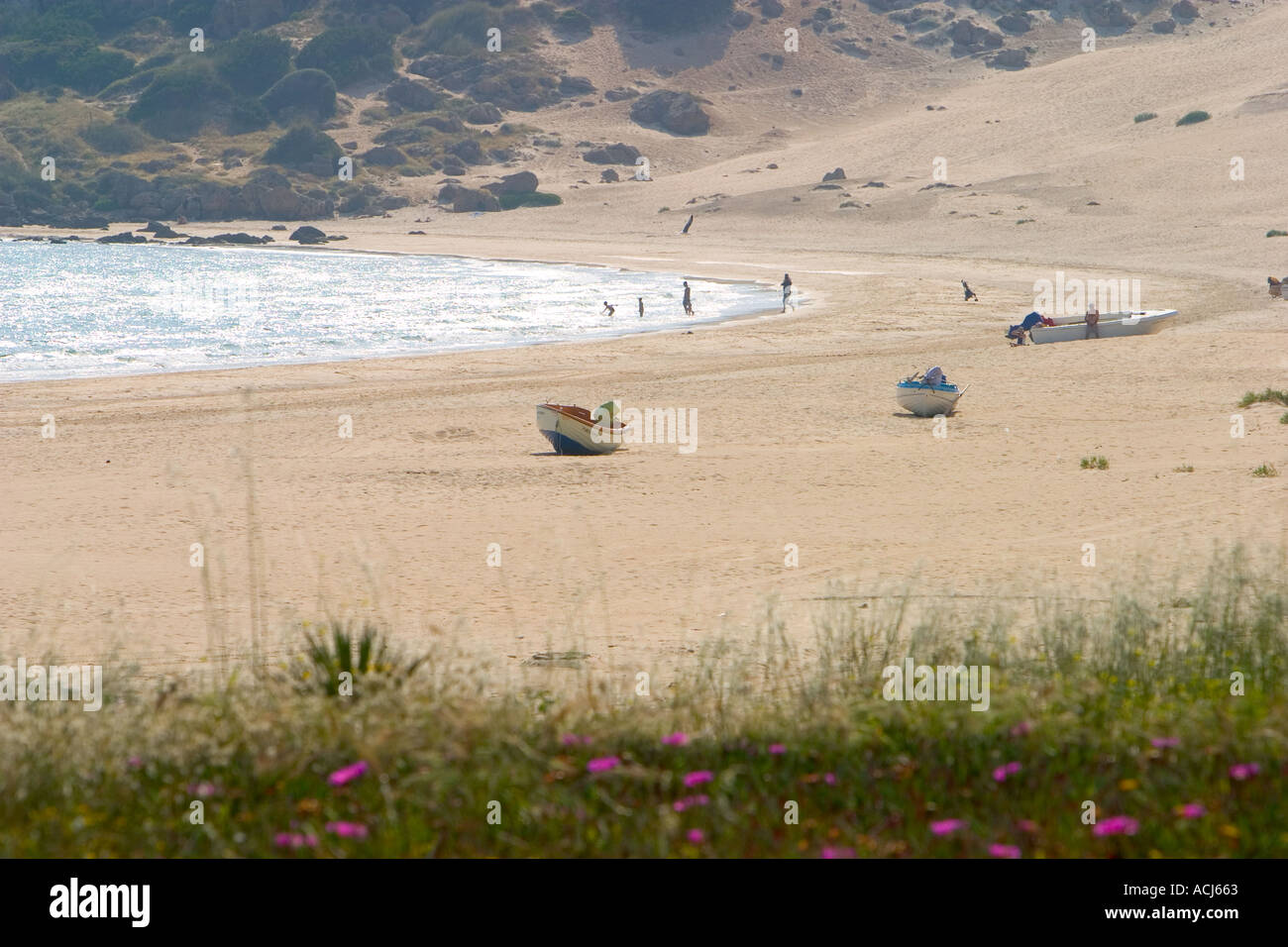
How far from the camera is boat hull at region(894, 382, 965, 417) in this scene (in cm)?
1761

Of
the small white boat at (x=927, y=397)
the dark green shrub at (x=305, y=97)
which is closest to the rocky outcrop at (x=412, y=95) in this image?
the dark green shrub at (x=305, y=97)

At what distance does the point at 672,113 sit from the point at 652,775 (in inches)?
3883

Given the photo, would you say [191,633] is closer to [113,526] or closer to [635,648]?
[635,648]

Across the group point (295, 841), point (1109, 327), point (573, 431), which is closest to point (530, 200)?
point (1109, 327)

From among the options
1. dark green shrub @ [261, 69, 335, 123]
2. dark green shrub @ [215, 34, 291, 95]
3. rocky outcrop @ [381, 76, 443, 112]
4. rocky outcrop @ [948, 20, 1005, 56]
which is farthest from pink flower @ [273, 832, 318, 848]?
rocky outcrop @ [948, 20, 1005, 56]

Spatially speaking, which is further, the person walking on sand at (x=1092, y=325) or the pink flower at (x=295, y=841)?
the person walking on sand at (x=1092, y=325)

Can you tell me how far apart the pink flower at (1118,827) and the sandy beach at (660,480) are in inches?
128

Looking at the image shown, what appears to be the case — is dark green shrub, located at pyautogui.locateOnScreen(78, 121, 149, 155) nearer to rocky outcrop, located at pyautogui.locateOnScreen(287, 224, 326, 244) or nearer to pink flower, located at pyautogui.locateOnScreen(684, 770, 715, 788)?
rocky outcrop, located at pyautogui.locateOnScreen(287, 224, 326, 244)

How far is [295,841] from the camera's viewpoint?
3762 mm

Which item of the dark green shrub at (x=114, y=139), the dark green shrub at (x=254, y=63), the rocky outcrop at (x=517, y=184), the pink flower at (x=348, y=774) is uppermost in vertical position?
the dark green shrub at (x=254, y=63)

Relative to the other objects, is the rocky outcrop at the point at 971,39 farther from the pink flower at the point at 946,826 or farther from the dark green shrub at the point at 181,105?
the pink flower at the point at 946,826

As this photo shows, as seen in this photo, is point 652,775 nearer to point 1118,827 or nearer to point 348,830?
point 348,830

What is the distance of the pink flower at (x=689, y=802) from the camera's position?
400cm

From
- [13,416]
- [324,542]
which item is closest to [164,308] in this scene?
[13,416]
